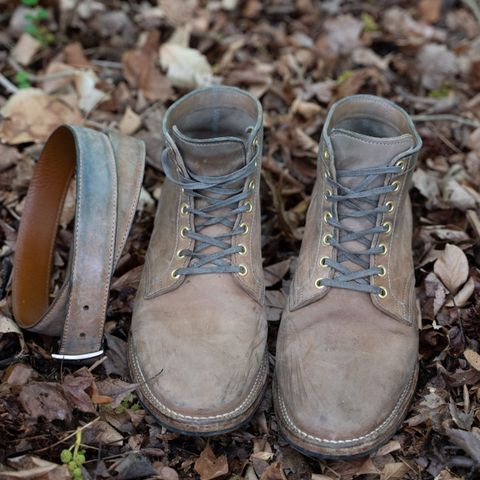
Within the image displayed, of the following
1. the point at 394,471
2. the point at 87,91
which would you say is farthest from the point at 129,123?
the point at 394,471

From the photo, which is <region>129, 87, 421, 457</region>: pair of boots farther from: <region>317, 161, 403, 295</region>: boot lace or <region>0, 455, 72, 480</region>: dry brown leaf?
<region>0, 455, 72, 480</region>: dry brown leaf

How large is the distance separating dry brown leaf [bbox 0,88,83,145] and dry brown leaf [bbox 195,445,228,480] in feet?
6.00

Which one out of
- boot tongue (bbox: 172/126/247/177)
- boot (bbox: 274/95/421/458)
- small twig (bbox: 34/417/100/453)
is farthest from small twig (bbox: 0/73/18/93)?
small twig (bbox: 34/417/100/453)

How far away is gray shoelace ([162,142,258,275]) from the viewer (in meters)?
2.50

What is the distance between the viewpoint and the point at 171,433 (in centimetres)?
231

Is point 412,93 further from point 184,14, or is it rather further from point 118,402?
point 118,402

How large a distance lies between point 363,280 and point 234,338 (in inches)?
21.0

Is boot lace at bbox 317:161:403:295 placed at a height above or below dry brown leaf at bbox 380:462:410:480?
above

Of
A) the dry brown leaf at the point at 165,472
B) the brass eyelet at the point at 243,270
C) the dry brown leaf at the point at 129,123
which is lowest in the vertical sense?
the dry brown leaf at the point at 165,472

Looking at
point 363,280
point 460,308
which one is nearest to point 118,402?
point 363,280

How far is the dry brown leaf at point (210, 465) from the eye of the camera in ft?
7.18

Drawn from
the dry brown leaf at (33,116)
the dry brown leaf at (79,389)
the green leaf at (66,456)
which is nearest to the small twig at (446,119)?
the dry brown leaf at (33,116)

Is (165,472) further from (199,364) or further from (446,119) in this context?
(446,119)

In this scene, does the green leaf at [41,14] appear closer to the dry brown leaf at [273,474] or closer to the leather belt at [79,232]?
the leather belt at [79,232]
